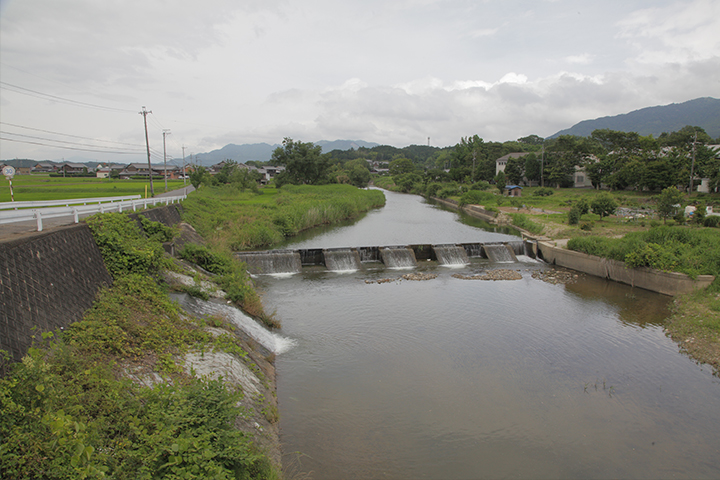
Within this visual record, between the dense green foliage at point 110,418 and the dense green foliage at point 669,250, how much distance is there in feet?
64.8

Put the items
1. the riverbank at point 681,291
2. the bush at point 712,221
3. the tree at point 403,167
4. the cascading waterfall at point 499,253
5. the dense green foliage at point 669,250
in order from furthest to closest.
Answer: the tree at point 403,167 < the bush at point 712,221 < the cascading waterfall at point 499,253 < the dense green foliage at point 669,250 < the riverbank at point 681,291

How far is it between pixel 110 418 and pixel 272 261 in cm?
1678

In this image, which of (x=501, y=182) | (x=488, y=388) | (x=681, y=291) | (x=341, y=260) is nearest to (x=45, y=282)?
(x=488, y=388)

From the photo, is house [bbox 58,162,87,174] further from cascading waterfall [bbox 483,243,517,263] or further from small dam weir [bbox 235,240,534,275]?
cascading waterfall [bbox 483,243,517,263]

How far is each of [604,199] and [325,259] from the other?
76.4 feet

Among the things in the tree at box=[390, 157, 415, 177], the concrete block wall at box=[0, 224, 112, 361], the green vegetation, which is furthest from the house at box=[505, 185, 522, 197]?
the concrete block wall at box=[0, 224, 112, 361]

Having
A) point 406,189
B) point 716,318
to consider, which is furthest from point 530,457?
point 406,189

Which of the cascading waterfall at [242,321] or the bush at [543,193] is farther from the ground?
the bush at [543,193]

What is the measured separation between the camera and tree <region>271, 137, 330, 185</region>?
67.7m

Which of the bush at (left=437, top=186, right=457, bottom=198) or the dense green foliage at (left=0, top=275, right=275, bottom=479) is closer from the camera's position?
the dense green foliage at (left=0, top=275, right=275, bottom=479)

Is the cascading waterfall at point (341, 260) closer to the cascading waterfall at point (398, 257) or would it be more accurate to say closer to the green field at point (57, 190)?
the cascading waterfall at point (398, 257)

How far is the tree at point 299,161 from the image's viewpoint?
67688mm

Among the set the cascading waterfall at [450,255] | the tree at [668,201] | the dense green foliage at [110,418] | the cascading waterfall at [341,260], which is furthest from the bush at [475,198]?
the dense green foliage at [110,418]

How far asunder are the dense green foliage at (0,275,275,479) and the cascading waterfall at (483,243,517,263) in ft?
69.3
